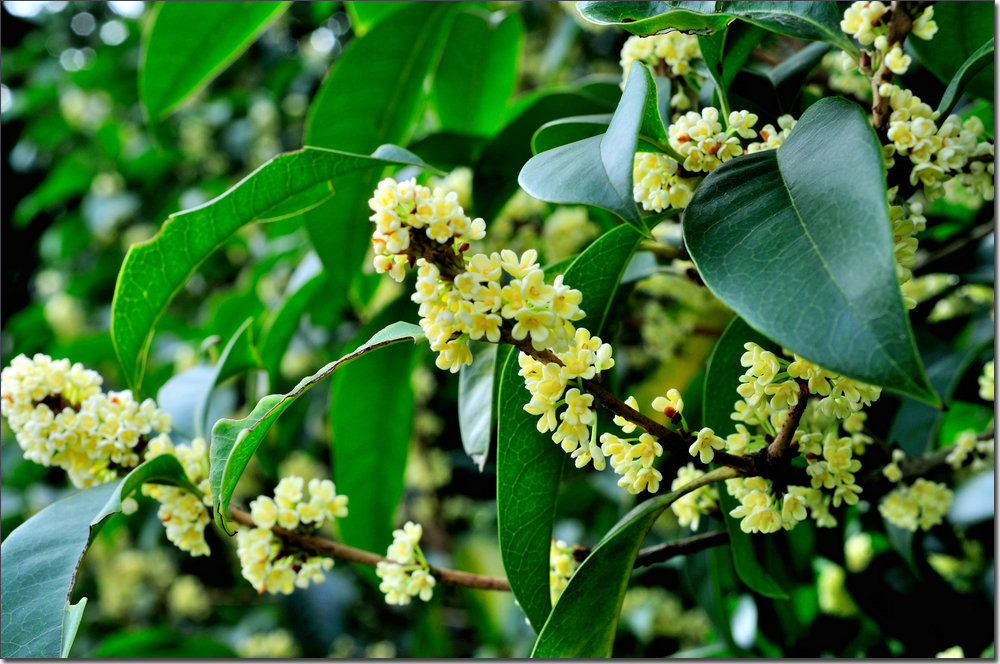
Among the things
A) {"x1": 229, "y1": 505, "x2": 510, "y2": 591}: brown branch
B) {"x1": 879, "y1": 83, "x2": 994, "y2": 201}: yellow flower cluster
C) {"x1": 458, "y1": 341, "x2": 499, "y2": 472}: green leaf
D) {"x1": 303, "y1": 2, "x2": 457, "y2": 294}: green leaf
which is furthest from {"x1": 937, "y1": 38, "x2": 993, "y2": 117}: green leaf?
{"x1": 303, "y1": 2, "x2": 457, "y2": 294}: green leaf

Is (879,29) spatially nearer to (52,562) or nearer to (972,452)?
(972,452)

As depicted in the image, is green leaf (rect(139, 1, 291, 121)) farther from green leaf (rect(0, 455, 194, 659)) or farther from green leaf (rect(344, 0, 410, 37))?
green leaf (rect(0, 455, 194, 659))

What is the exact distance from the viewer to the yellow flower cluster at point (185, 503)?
82cm

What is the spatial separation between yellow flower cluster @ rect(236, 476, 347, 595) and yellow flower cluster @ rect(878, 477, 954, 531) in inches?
24.3

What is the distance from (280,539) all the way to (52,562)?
0.20 metres

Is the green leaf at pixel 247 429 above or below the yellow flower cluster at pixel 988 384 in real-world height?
above

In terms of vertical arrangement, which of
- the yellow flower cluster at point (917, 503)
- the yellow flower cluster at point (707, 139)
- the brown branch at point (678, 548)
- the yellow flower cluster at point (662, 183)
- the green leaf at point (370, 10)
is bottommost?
the yellow flower cluster at point (917, 503)

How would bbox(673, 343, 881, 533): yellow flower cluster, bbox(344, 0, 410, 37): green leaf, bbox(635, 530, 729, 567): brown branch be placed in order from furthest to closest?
bbox(344, 0, 410, 37): green leaf
bbox(635, 530, 729, 567): brown branch
bbox(673, 343, 881, 533): yellow flower cluster

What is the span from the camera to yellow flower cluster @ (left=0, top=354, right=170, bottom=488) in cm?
80

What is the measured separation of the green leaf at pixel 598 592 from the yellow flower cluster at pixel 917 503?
1.14ft

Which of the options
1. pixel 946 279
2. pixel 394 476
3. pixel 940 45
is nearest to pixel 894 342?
pixel 940 45

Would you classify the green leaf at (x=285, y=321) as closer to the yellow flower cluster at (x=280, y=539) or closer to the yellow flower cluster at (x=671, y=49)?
the yellow flower cluster at (x=280, y=539)

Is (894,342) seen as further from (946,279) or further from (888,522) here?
(946,279)

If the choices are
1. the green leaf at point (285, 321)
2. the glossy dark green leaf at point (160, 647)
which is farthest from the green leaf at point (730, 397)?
the glossy dark green leaf at point (160, 647)
